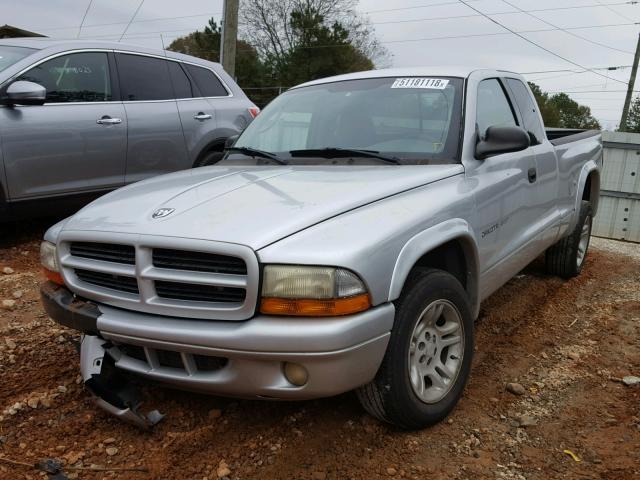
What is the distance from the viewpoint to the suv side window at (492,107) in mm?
3668

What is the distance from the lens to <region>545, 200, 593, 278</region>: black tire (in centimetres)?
532

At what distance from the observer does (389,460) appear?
2.59m

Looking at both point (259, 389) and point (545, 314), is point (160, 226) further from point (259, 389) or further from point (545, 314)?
point (545, 314)

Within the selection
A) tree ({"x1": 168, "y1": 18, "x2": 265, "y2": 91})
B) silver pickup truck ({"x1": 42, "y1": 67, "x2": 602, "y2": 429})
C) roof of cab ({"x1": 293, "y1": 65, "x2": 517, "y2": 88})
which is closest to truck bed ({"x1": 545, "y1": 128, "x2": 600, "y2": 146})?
roof of cab ({"x1": 293, "y1": 65, "x2": 517, "y2": 88})

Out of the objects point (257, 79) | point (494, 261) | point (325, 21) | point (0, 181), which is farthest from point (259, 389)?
point (325, 21)

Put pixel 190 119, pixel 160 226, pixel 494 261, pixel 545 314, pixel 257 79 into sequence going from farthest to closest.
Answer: pixel 257 79 → pixel 190 119 → pixel 545 314 → pixel 494 261 → pixel 160 226

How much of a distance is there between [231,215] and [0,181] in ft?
10.4

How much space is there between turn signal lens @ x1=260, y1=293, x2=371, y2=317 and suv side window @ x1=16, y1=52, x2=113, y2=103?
3812 mm

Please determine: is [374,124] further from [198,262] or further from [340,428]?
[340,428]

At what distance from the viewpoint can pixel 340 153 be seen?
3.44m

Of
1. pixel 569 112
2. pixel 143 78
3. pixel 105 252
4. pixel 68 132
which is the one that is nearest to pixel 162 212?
pixel 105 252

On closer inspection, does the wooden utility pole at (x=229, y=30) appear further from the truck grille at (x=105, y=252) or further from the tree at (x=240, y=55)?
the tree at (x=240, y=55)

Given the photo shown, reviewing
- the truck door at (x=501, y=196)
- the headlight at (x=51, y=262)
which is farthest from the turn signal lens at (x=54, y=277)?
the truck door at (x=501, y=196)

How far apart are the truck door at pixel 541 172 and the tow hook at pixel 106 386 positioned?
283 cm
